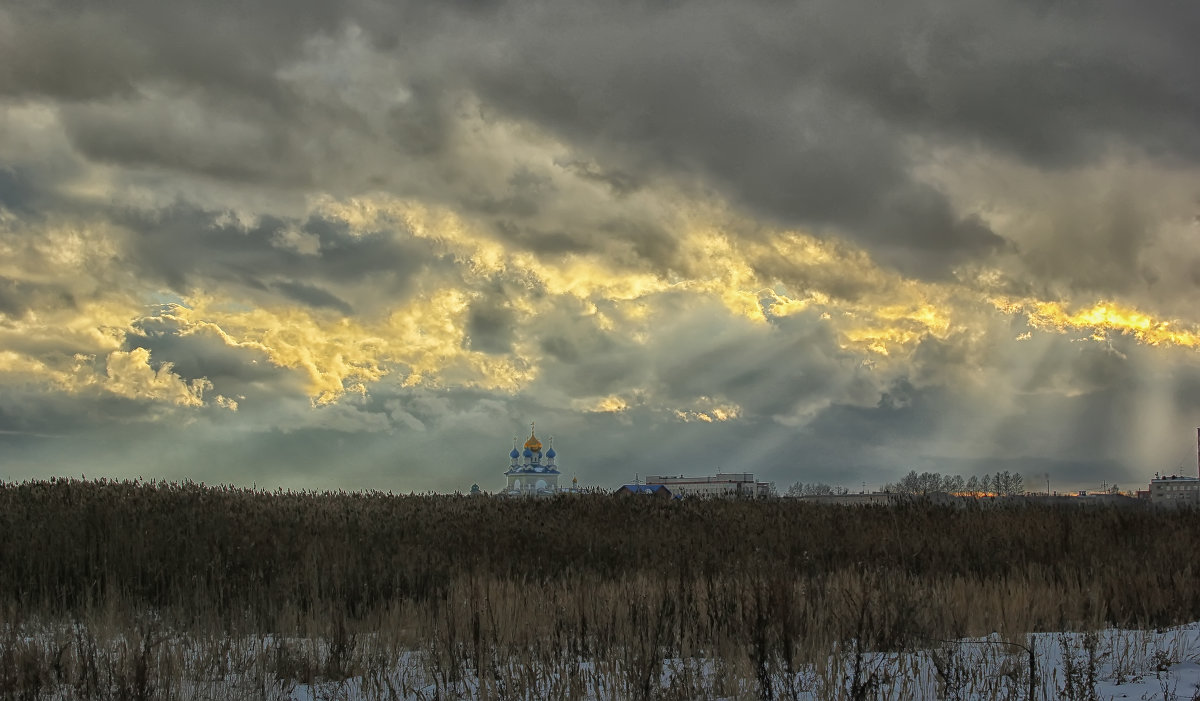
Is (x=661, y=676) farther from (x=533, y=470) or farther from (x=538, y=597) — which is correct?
(x=533, y=470)

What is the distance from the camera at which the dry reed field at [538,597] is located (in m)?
7.41

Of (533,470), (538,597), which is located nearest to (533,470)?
(533,470)

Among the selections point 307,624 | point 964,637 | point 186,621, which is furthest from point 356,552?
point 964,637

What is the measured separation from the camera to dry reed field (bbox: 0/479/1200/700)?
292 inches

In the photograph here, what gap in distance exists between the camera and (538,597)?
10.8 metres

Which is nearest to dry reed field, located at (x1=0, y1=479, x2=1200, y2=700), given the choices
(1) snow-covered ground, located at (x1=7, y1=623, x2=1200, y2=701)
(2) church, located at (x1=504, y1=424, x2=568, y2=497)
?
(1) snow-covered ground, located at (x1=7, y1=623, x2=1200, y2=701)

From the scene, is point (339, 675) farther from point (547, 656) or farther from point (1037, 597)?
point (1037, 597)

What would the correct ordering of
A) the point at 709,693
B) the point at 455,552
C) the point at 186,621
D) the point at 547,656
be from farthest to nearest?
A: the point at 455,552 < the point at 186,621 < the point at 547,656 < the point at 709,693

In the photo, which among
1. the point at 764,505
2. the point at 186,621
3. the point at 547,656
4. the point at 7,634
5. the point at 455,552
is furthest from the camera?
the point at 764,505

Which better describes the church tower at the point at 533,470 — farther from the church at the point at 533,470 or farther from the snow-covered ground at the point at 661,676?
the snow-covered ground at the point at 661,676

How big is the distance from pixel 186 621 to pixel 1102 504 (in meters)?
24.6

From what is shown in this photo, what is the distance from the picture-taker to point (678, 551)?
17578 millimetres

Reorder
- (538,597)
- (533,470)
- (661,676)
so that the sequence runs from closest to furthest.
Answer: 1. (661,676)
2. (538,597)
3. (533,470)

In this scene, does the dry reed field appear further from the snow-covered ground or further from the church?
the church
